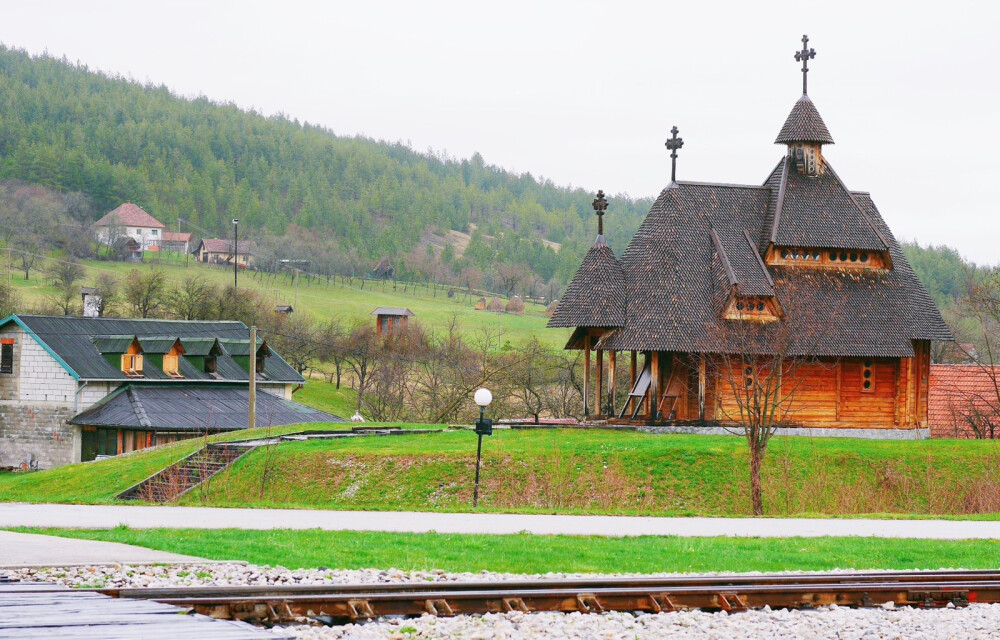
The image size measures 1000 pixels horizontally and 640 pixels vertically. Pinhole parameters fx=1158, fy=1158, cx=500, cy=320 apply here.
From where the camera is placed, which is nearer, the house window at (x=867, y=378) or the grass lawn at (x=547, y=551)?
the grass lawn at (x=547, y=551)

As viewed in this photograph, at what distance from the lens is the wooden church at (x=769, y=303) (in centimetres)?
3269

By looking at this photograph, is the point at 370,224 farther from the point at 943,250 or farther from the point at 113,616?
the point at 113,616

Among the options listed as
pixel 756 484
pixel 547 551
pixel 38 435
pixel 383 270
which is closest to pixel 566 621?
pixel 547 551

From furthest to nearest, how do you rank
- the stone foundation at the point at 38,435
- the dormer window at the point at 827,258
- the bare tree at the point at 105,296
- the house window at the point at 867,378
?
the bare tree at the point at 105,296 < the stone foundation at the point at 38,435 < the dormer window at the point at 827,258 < the house window at the point at 867,378

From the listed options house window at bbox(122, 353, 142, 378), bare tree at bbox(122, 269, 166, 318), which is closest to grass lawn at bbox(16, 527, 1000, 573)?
house window at bbox(122, 353, 142, 378)

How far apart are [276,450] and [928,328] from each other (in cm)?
1936

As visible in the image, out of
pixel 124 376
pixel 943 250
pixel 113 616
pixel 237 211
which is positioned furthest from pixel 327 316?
pixel 113 616

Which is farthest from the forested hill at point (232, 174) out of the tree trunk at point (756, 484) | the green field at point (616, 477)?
the tree trunk at point (756, 484)

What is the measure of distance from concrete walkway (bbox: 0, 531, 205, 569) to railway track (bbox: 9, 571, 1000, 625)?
2168mm

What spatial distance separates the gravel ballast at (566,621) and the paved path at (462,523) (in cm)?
500

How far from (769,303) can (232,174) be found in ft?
471

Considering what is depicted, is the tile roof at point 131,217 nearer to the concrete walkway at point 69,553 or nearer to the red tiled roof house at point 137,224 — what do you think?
the red tiled roof house at point 137,224

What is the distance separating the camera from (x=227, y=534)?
1497cm

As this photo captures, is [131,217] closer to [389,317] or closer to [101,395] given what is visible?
[389,317]
